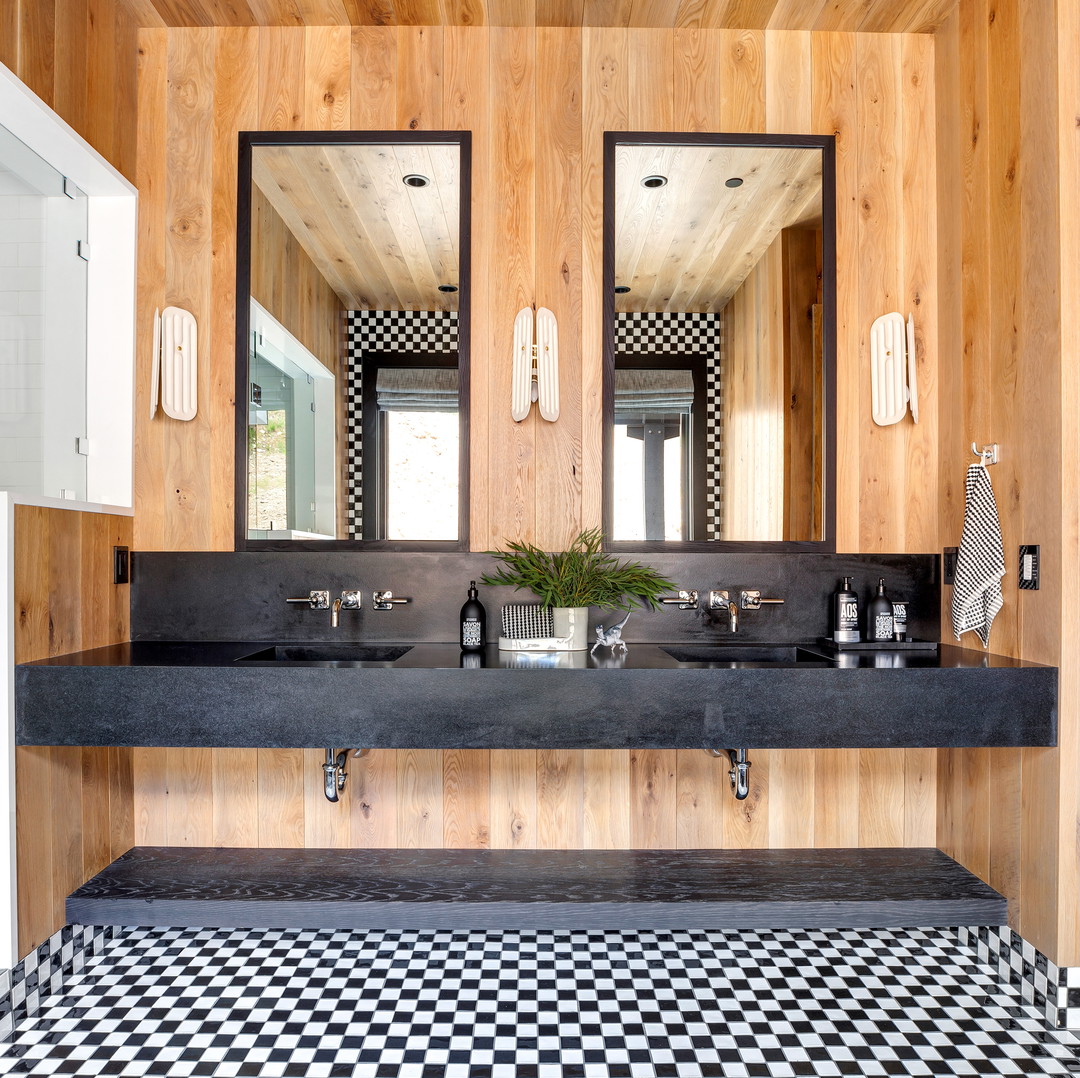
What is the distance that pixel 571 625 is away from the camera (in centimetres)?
247

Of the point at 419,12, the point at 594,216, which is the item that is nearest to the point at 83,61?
the point at 419,12

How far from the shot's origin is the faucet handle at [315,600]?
263 cm

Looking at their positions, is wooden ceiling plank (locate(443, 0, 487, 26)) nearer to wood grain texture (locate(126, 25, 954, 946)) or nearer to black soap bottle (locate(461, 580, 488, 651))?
wood grain texture (locate(126, 25, 954, 946))

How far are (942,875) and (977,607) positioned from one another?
82 centimetres

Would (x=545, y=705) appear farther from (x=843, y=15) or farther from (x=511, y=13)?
(x=843, y=15)

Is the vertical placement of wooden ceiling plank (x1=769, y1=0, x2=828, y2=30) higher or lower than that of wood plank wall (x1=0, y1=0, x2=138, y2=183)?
higher

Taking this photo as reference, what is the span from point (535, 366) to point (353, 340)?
60 centimetres

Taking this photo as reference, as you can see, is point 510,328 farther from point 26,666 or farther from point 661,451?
point 26,666

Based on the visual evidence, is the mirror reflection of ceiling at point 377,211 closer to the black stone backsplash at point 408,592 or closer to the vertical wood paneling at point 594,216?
the vertical wood paneling at point 594,216

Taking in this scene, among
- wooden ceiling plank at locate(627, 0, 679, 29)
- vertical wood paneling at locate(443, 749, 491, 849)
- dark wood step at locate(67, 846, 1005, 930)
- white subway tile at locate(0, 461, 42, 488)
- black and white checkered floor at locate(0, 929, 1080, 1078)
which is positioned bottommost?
black and white checkered floor at locate(0, 929, 1080, 1078)

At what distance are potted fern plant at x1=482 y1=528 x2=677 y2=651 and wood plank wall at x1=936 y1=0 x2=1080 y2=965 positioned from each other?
3.35ft

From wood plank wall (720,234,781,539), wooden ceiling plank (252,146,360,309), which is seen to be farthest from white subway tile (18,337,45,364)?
wood plank wall (720,234,781,539)

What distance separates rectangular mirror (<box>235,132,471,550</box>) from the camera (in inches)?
103

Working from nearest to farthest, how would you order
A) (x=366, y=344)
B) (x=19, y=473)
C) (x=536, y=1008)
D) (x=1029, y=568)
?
(x=536, y=1008) < (x=1029, y=568) < (x=19, y=473) < (x=366, y=344)
